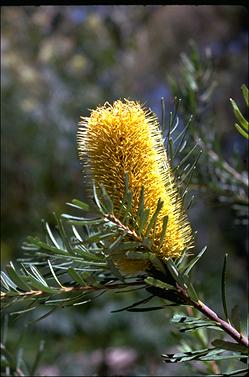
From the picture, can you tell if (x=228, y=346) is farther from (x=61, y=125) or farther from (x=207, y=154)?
(x=61, y=125)

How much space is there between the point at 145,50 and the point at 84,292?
5.11m

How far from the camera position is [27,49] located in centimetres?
294

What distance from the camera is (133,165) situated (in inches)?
14.6

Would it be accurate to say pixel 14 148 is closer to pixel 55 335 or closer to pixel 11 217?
pixel 11 217

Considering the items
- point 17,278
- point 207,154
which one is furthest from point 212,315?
point 207,154

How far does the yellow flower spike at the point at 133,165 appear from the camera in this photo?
369mm

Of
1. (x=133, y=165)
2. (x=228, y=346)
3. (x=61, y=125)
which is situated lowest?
(x=228, y=346)

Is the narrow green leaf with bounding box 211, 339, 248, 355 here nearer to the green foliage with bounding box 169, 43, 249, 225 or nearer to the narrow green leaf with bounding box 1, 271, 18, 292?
the narrow green leaf with bounding box 1, 271, 18, 292

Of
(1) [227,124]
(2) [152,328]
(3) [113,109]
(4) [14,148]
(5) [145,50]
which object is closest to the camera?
(3) [113,109]

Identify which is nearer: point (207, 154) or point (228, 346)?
point (228, 346)

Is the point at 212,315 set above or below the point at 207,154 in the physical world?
below

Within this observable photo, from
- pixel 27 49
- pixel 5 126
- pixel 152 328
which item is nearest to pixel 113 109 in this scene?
pixel 152 328

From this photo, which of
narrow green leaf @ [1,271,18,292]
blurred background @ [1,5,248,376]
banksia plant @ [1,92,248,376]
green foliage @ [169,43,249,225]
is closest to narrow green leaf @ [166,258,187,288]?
banksia plant @ [1,92,248,376]

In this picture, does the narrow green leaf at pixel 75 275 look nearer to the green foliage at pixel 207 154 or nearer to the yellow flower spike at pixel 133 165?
the yellow flower spike at pixel 133 165
